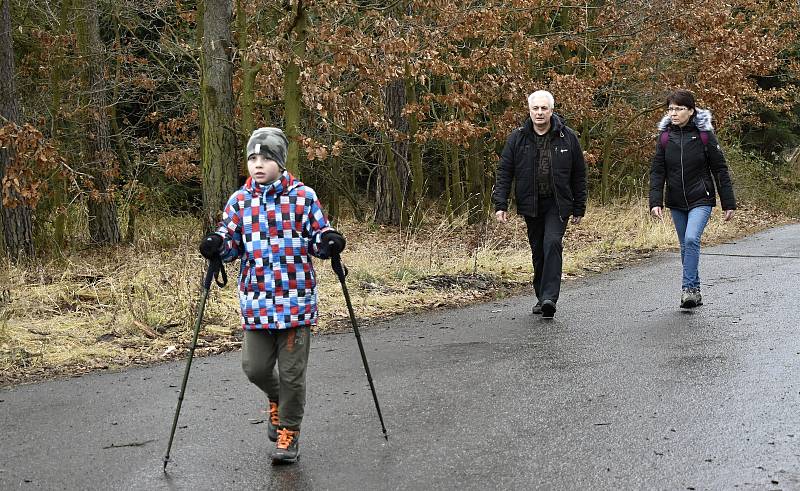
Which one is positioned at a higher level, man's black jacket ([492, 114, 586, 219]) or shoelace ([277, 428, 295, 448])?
man's black jacket ([492, 114, 586, 219])

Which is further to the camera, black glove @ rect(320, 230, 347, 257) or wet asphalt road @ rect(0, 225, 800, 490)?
black glove @ rect(320, 230, 347, 257)

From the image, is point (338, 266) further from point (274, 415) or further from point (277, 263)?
point (274, 415)

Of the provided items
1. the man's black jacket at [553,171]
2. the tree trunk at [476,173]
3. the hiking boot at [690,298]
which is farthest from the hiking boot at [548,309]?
the tree trunk at [476,173]

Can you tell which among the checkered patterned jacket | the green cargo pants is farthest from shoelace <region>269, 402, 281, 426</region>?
the checkered patterned jacket

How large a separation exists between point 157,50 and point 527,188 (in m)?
11.2

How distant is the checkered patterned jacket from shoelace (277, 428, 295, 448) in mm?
546

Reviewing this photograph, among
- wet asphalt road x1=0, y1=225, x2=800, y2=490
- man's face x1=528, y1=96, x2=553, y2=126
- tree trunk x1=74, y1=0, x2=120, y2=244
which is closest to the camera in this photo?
wet asphalt road x1=0, y1=225, x2=800, y2=490

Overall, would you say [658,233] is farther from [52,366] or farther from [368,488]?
[368,488]

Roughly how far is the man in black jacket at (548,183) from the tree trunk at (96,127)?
9.60m

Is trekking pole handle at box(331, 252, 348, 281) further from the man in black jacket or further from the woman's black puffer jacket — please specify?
the woman's black puffer jacket

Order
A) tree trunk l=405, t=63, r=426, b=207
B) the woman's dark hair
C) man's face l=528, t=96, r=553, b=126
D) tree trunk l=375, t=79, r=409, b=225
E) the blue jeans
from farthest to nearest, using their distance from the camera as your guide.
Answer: tree trunk l=375, t=79, r=409, b=225
tree trunk l=405, t=63, r=426, b=207
the blue jeans
the woman's dark hair
man's face l=528, t=96, r=553, b=126

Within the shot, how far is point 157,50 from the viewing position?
1844 centimetres

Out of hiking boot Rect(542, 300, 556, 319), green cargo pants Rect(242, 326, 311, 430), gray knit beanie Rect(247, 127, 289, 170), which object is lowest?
hiking boot Rect(542, 300, 556, 319)

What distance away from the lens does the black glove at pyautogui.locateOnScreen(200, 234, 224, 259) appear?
4.98 metres
